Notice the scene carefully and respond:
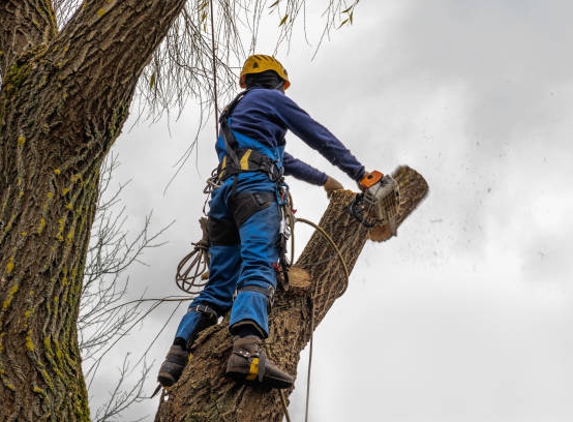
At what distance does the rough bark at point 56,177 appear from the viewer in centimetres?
237

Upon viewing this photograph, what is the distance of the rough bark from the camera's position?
93.3 inches

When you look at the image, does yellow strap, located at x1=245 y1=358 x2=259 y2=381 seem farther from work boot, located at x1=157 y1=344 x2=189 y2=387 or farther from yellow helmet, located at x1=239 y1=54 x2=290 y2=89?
yellow helmet, located at x1=239 y1=54 x2=290 y2=89

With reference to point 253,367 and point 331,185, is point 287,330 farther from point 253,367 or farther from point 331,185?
point 331,185

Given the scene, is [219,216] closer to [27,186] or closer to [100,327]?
[27,186]

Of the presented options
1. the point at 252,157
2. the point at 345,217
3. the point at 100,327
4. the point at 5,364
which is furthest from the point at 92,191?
the point at 100,327

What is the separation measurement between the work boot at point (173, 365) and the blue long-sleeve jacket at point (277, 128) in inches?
41.9

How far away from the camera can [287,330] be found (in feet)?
11.4

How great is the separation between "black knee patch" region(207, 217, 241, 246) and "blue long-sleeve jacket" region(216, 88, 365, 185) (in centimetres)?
39

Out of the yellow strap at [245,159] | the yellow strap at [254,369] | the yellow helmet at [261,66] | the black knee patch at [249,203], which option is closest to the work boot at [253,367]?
the yellow strap at [254,369]

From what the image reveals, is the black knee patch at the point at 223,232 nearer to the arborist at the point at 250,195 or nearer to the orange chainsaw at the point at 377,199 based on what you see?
the arborist at the point at 250,195

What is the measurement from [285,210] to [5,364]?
1.56 meters

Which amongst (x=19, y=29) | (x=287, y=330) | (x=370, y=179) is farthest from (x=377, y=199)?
(x=19, y=29)

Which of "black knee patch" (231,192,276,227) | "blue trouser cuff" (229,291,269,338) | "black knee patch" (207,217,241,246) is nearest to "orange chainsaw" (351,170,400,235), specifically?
"black knee patch" (231,192,276,227)

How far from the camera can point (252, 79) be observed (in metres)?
3.79
